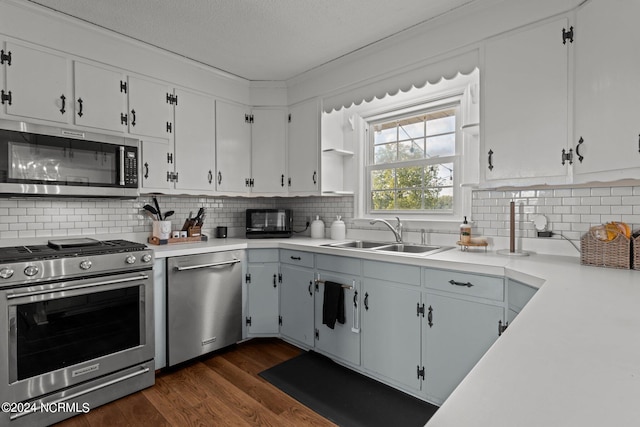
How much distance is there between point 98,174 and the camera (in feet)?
7.91

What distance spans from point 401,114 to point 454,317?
1882 mm

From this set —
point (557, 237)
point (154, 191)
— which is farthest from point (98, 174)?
point (557, 237)

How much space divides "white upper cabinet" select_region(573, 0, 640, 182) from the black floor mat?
1669 millimetres

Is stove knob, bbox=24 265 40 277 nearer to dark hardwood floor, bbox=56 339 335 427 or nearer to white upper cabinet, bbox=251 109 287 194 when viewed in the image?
dark hardwood floor, bbox=56 339 335 427

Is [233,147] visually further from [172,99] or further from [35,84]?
[35,84]

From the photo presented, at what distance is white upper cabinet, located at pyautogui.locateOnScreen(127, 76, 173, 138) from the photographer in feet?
8.66

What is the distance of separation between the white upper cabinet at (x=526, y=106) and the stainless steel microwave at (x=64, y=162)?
2.55 meters

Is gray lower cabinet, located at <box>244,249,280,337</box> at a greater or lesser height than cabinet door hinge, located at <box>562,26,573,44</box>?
lesser

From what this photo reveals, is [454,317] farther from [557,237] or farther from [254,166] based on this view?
[254,166]

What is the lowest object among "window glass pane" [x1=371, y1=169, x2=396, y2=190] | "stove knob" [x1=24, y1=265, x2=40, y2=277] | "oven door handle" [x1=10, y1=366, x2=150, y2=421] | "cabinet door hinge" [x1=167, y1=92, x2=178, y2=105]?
"oven door handle" [x1=10, y1=366, x2=150, y2=421]

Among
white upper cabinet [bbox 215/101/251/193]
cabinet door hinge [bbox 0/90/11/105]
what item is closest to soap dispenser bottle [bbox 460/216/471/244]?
white upper cabinet [bbox 215/101/251/193]

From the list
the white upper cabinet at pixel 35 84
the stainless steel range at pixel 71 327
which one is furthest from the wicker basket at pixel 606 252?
the white upper cabinet at pixel 35 84

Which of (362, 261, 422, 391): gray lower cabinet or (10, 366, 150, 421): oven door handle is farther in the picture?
(362, 261, 422, 391): gray lower cabinet

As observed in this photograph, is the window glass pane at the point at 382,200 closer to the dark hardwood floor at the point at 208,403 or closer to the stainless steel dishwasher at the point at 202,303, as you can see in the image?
the stainless steel dishwasher at the point at 202,303
